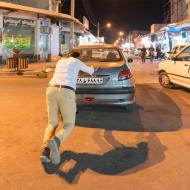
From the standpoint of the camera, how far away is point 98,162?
5848 millimetres

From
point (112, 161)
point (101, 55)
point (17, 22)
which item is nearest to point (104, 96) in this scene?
point (101, 55)

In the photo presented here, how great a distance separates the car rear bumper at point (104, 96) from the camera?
345 inches

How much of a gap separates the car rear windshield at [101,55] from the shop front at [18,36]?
17.4 metres

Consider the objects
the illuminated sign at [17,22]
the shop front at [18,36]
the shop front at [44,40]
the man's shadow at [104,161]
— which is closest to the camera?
the man's shadow at [104,161]

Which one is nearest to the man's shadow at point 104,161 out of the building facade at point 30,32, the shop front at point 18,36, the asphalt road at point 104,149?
the asphalt road at point 104,149

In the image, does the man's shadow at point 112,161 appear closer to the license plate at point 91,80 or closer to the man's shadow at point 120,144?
the man's shadow at point 120,144

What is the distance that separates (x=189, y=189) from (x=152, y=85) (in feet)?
37.7

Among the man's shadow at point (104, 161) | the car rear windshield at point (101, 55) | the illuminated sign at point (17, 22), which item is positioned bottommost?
the man's shadow at point (104, 161)

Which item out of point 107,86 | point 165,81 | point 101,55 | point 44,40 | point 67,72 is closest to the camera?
point 67,72

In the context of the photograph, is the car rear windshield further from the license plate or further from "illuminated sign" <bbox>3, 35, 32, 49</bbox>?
"illuminated sign" <bbox>3, 35, 32, 49</bbox>

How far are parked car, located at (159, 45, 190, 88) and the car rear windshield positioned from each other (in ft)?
11.5

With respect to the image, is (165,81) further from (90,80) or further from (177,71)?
(90,80)

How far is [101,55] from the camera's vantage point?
10141mm

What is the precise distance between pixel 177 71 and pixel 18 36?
61.7 feet
